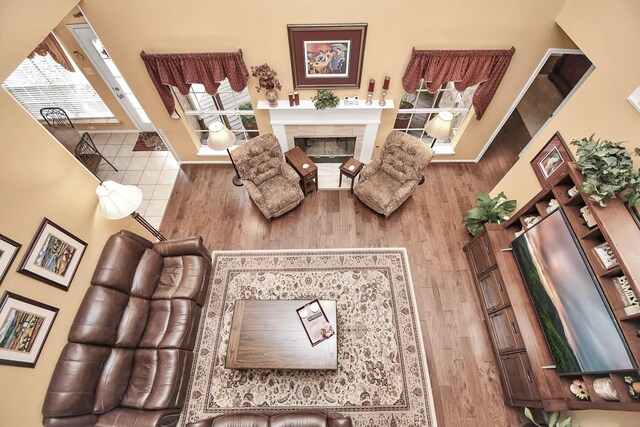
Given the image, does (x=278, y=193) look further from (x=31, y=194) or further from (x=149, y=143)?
(x=149, y=143)

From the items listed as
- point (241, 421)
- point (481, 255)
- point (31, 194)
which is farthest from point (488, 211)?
point (31, 194)

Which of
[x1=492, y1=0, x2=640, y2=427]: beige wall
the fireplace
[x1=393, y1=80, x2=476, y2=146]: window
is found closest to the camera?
[x1=492, y1=0, x2=640, y2=427]: beige wall

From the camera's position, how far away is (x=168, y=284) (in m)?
3.74

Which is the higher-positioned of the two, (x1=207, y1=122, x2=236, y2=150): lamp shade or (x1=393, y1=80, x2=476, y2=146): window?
(x1=393, y1=80, x2=476, y2=146): window

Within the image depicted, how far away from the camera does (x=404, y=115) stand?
496cm

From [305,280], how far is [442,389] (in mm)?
2164

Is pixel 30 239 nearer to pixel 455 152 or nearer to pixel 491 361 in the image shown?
pixel 491 361

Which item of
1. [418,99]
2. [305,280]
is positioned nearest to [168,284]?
[305,280]

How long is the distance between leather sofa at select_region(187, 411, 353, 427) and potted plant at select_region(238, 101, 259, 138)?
4.21 m

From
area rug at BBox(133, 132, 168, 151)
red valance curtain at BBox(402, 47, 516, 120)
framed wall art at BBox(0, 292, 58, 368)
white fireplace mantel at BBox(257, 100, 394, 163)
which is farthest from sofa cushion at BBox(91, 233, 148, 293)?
red valance curtain at BBox(402, 47, 516, 120)

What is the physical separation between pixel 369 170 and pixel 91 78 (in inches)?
207

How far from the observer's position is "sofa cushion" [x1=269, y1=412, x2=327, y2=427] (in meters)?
2.80

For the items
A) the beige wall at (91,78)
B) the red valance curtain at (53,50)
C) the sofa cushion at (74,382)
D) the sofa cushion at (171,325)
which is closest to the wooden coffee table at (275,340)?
the sofa cushion at (171,325)

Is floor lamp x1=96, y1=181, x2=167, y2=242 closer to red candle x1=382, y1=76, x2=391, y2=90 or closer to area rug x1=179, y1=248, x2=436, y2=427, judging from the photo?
area rug x1=179, y1=248, x2=436, y2=427
